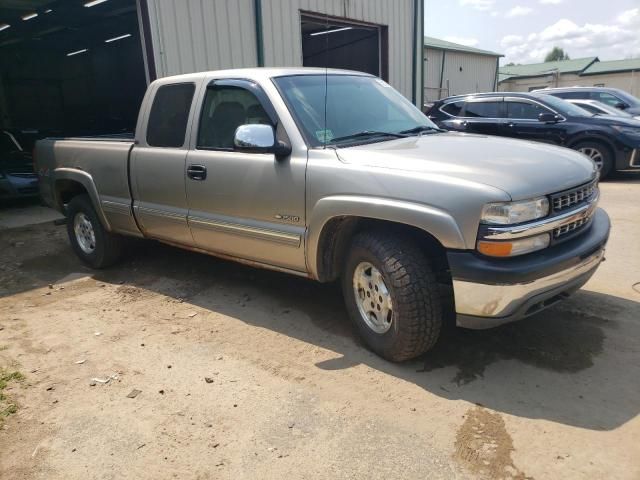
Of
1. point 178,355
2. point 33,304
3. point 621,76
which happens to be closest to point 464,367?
point 178,355

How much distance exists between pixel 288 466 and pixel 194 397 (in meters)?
0.89

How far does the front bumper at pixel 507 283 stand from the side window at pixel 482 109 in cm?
821

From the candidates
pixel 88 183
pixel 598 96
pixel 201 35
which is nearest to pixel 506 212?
pixel 88 183

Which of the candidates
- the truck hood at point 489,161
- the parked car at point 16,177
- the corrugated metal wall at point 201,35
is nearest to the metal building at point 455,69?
the corrugated metal wall at point 201,35

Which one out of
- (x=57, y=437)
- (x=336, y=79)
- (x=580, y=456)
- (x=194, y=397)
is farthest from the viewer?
(x=336, y=79)

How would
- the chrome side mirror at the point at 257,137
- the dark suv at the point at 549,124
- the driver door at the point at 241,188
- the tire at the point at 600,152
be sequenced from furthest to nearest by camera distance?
the tire at the point at 600,152 → the dark suv at the point at 549,124 → the driver door at the point at 241,188 → the chrome side mirror at the point at 257,137

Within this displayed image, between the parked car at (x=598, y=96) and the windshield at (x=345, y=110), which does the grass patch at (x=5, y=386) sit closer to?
the windshield at (x=345, y=110)

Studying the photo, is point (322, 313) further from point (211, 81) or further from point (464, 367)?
point (211, 81)

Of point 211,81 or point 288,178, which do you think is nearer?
point 288,178

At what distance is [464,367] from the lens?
3295 mm

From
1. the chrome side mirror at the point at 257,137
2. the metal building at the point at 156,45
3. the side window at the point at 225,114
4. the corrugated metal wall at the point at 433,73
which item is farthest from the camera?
the corrugated metal wall at the point at 433,73

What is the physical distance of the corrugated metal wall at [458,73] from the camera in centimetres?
2781

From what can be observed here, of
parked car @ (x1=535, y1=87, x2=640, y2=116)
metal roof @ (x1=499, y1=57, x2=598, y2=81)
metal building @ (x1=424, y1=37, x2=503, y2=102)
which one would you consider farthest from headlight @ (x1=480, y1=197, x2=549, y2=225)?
metal roof @ (x1=499, y1=57, x2=598, y2=81)

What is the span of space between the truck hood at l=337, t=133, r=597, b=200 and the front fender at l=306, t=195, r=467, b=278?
0.74 feet
